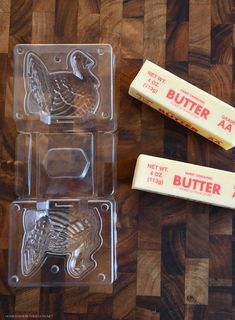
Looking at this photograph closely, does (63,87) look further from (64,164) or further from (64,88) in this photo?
(64,164)

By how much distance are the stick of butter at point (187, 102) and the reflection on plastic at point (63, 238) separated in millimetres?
212

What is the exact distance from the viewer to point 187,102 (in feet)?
2.19

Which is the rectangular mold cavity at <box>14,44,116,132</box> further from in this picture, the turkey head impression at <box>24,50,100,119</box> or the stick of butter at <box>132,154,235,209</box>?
the stick of butter at <box>132,154,235,209</box>

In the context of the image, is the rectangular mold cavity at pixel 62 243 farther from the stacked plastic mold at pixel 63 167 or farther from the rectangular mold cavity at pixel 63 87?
the rectangular mold cavity at pixel 63 87

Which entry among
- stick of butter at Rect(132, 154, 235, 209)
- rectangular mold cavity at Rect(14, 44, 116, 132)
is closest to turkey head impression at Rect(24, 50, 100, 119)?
rectangular mold cavity at Rect(14, 44, 116, 132)

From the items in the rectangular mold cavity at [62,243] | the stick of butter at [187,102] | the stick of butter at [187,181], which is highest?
the stick of butter at [187,102]

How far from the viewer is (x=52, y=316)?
2.27 ft

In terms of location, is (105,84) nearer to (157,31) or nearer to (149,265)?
(157,31)

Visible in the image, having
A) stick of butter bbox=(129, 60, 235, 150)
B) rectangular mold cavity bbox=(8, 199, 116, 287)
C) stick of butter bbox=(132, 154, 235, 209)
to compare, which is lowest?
rectangular mold cavity bbox=(8, 199, 116, 287)

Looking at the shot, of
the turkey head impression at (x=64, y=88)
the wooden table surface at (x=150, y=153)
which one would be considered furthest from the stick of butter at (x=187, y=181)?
the turkey head impression at (x=64, y=88)

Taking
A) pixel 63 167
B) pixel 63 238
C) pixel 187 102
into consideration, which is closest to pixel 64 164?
pixel 63 167

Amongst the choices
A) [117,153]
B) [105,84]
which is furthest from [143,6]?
[117,153]

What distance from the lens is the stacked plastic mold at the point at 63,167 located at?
690 mm

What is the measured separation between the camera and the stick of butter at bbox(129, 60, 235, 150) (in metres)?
0.66
